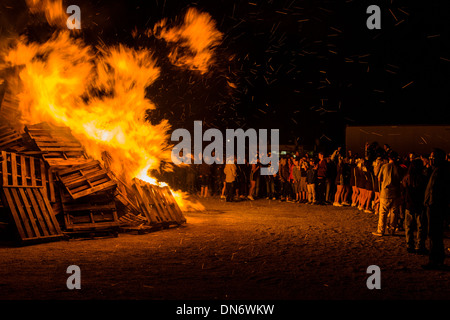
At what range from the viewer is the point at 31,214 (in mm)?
8969

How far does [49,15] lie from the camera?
13586mm

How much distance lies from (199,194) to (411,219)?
1292 cm

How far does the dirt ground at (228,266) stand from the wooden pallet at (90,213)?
43 centimetres

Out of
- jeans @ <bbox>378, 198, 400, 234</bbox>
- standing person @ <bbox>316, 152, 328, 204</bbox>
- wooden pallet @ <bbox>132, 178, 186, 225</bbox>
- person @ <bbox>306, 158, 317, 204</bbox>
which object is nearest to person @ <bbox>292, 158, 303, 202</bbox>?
person @ <bbox>306, 158, 317, 204</bbox>

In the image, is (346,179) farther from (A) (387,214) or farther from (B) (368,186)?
(A) (387,214)

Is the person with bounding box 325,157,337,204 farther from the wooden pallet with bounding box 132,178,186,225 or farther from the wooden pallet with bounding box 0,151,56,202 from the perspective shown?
the wooden pallet with bounding box 0,151,56,202

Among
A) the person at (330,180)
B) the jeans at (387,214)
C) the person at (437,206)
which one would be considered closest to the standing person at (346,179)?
the person at (330,180)

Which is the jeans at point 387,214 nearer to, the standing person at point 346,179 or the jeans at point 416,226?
the jeans at point 416,226

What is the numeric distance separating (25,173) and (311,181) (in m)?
10.7

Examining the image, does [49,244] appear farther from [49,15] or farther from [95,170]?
[49,15]

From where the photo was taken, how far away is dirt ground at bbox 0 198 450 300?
5297mm

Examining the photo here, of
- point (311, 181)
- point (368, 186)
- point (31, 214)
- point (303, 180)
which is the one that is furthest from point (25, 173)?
point (303, 180)

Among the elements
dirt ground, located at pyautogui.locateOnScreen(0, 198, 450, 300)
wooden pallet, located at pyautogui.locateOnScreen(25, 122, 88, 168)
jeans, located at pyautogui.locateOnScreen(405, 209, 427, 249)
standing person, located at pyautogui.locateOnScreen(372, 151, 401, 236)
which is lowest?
dirt ground, located at pyautogui.locateOnScreen(0, 198, 450, 300)
